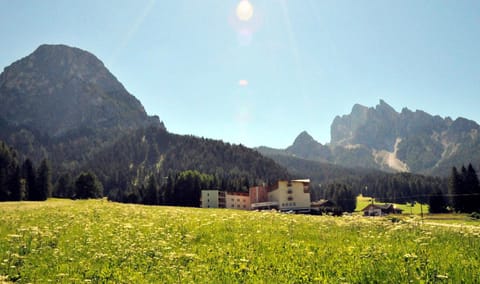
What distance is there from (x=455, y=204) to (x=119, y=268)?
115 m

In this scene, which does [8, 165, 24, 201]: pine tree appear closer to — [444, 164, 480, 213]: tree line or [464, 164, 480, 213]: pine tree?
[444, 164, 480, 213]: tree line

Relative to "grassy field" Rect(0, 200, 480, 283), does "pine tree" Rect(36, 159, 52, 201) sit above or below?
above

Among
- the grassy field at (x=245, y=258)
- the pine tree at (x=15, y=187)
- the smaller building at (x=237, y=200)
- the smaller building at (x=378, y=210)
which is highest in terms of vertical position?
the pine tree at (x=15, y=187)

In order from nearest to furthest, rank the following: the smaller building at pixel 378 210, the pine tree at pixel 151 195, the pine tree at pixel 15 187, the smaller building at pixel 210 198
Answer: the pine tree at pixel 15 187
the smaller building at pixel 210 198
the pine tree at pixel 151 195
the smaller building at pixel 378 210

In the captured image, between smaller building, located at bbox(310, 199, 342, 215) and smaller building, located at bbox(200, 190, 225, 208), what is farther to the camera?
smaller building, located at bbox(200, 190, 225, 208)

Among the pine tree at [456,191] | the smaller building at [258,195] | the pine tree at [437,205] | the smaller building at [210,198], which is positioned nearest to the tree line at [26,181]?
the smaller building at [210,198]

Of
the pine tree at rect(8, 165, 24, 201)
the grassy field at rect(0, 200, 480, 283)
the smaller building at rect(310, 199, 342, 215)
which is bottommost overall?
the smaller building at rect(310, 199, 342, 215)

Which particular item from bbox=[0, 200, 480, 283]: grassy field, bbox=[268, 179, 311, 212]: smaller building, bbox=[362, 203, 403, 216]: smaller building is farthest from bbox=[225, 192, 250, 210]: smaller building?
bbox=[0, 200, 480, 283]: grassy field

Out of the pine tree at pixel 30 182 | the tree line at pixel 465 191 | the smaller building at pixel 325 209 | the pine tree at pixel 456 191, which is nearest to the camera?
the smaller building at pixel 325 209

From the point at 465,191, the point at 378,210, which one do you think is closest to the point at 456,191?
the point at 465,191

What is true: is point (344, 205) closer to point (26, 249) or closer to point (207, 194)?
point (207, 194)

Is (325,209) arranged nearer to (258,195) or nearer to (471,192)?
(258,195)

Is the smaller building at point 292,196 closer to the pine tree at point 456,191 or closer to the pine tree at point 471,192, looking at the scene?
the pine tree at point 456,191

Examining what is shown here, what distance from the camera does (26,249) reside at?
1354 centimetres
